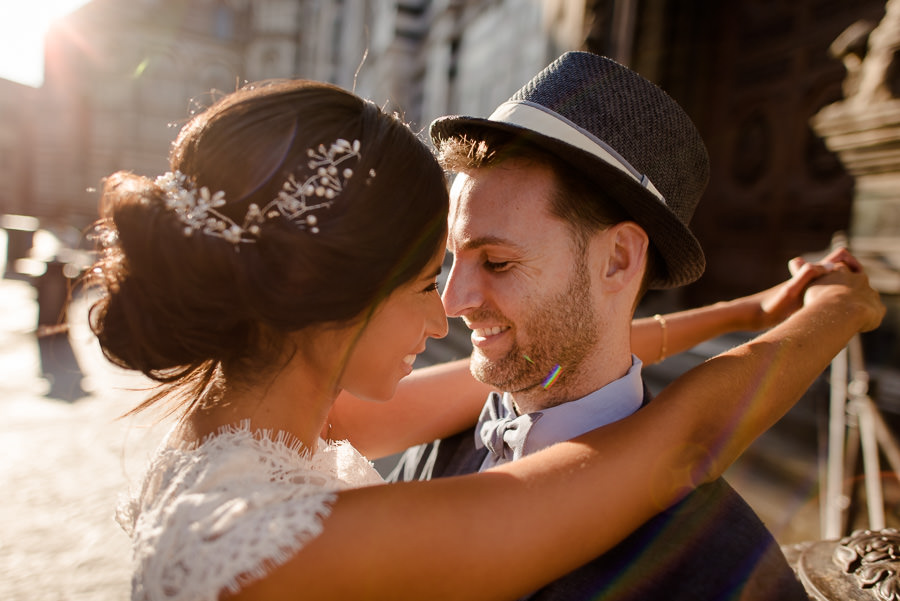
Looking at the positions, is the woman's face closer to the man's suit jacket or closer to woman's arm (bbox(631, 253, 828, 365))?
the man's suit jacket

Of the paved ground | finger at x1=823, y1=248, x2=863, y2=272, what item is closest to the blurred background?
the paved ground

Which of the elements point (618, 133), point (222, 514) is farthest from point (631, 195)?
point (222, 514)

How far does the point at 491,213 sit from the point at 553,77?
449 mm

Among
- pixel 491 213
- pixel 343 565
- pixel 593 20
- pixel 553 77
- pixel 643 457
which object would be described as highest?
pixel 593 20

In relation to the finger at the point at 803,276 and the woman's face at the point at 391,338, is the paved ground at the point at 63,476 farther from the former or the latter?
the finger at the point at 803,276

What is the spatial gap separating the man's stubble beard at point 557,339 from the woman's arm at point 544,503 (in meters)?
0.35

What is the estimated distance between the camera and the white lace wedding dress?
106 cm

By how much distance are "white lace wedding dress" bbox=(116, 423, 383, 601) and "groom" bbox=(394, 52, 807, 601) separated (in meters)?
0.70

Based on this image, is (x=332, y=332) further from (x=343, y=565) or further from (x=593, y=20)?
(x=593, y=20)

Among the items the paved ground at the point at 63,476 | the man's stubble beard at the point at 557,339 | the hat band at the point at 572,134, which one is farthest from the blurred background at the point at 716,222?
the man's stubble beard at the point at 557,339

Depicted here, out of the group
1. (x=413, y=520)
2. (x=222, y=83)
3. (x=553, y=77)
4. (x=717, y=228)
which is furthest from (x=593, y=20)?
(x=222, y=83)

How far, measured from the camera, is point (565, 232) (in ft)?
5.86

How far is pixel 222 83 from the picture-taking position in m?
37.6

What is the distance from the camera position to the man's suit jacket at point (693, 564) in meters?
1.32
